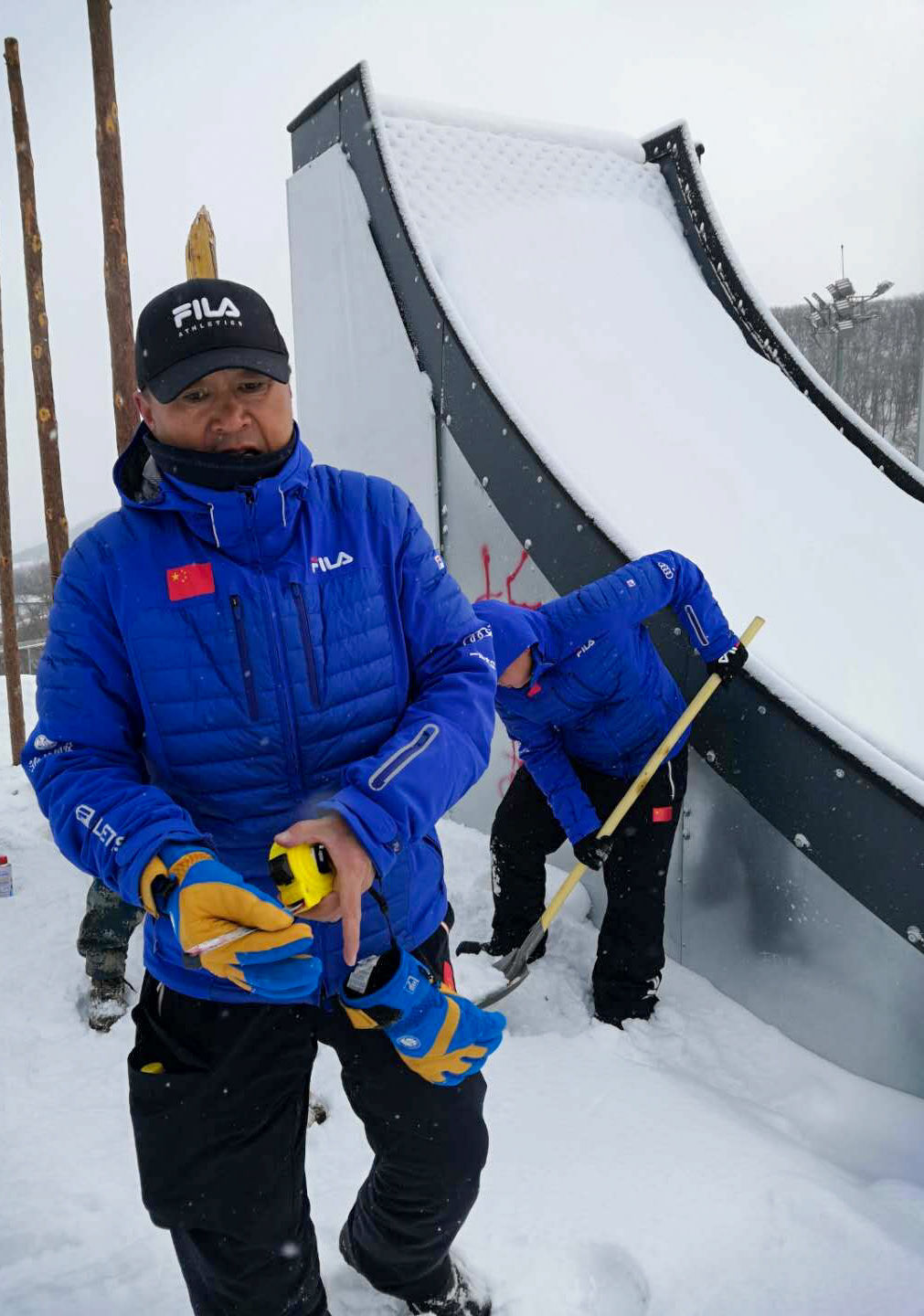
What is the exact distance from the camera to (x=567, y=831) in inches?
128

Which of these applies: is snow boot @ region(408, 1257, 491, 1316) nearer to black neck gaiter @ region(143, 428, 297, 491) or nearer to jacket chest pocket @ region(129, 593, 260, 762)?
jacket chest pocket @ region(129, 593, 260, 762)

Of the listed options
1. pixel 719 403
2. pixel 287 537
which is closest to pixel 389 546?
pixel 287 537

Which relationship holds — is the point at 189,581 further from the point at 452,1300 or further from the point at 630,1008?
the point at 630,1008

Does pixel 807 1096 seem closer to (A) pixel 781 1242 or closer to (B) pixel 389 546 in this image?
(A) pixel 781 1242

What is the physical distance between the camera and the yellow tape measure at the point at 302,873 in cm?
127

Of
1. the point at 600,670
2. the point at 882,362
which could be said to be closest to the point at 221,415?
the point at 600,670

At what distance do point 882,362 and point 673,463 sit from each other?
37005mm

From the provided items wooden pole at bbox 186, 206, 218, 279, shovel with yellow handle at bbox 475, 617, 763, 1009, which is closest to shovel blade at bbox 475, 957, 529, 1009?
shovel with yellow handle at bbox 475, 617, 763, 1009

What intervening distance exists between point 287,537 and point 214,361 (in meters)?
0.32

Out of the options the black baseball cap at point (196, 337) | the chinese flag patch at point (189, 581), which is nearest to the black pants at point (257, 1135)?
the chinese flag patch at point (189, 581)

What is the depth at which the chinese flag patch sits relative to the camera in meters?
1.43

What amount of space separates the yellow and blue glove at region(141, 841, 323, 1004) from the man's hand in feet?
0.23

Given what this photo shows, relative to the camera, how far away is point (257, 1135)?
1525 millimetres

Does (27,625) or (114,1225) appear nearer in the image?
(114,1225)
